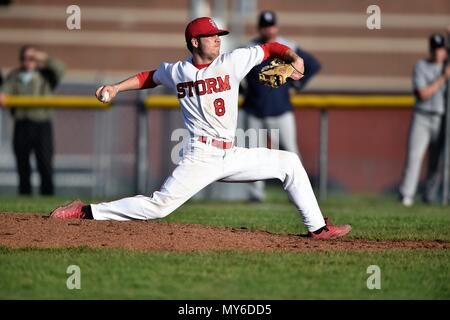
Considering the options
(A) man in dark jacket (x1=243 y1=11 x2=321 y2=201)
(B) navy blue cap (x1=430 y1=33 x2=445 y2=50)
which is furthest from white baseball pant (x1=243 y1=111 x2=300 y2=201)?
(B) navy blue cap (x1=430 y1=33 x2=445 y2=50)

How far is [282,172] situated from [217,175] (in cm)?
53

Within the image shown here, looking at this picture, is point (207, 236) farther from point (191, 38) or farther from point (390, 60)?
point (390, 60)

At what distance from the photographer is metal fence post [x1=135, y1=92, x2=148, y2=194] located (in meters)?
15.1

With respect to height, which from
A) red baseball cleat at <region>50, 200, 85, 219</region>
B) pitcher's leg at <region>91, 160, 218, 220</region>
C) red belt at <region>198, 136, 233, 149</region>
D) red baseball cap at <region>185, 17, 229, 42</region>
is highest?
red baseball cap at <region>185, 17, 229, 42</region>

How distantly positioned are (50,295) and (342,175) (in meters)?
12.8

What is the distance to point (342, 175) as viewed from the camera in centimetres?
1906

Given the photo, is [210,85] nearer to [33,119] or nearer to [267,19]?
[267,19]

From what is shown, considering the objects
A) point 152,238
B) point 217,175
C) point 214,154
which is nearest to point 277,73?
point 214,154

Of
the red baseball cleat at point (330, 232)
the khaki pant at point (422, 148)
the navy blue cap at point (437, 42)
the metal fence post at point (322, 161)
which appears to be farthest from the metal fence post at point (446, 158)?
the red baseball cleat at point (330, 232)

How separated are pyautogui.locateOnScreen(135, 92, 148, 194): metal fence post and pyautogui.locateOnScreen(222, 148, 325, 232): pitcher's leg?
6378 mm

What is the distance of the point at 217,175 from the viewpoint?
871cm

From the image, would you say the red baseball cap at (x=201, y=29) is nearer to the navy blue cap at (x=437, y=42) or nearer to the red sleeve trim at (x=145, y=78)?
the red sleeve trim at (x=145, y=78)

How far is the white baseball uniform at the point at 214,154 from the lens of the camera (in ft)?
28.4

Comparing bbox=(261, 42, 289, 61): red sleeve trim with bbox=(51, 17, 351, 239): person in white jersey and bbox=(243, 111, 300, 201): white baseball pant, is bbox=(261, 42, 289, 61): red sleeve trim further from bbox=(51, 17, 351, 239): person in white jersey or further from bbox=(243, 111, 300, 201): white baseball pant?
bbox=(243, 111, 300, 201): white baseball pant
